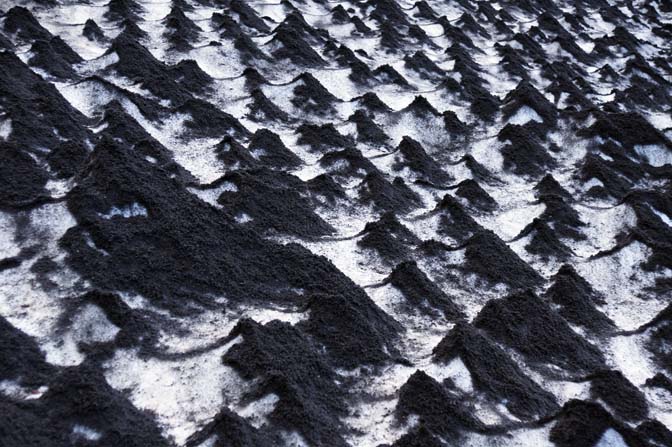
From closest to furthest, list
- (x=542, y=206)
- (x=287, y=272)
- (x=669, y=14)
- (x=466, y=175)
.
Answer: (x=287, y=272)
(x=542, y=206)
(x=466, y=175)
(x=669, y=14)

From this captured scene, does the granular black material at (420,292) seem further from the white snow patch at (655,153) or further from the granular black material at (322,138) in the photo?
the white snow patch at (655,153)

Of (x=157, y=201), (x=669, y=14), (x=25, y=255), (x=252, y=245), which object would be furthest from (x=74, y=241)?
(x=669, y=14)

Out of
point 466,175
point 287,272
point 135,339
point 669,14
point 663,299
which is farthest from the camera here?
point 669,14

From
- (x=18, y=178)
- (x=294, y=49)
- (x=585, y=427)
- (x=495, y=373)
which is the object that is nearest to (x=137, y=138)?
(x=18, y=178)

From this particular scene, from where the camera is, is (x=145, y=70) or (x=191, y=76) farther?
(x=191, y=76)

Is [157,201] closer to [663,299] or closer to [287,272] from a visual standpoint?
[287,272]

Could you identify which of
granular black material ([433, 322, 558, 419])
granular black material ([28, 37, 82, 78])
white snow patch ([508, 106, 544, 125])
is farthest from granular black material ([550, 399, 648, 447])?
granular black material ([28, 37, 82, 78])

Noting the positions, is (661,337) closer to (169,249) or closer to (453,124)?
(453,124)
